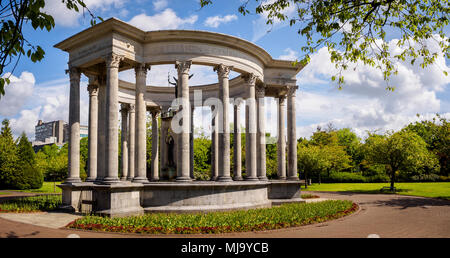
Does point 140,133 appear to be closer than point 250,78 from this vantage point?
Yes

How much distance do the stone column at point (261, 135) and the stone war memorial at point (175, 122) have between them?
0.11m

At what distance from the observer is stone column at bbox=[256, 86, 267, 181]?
33.3 metres

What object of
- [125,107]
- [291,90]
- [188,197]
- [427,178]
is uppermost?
[291,90]

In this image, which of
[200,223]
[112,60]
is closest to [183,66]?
[112,60]

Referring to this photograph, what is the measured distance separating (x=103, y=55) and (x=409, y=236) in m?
24.4

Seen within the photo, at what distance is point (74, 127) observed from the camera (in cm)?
2834

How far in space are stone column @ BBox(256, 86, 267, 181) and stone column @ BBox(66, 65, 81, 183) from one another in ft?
56.2

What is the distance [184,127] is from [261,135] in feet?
34.4

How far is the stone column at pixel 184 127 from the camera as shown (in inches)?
1019

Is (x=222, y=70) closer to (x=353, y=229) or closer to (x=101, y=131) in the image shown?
(x=101, y=131)

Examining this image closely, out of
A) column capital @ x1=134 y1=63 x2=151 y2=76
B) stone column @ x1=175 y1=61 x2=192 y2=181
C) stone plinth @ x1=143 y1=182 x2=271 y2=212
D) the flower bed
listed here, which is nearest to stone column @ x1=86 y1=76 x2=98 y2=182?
column capital @ x1=134 y1=63 x2=151 y2=76

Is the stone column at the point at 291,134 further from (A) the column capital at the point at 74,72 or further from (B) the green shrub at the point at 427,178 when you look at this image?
(B) the green shrub at the point at 427,178

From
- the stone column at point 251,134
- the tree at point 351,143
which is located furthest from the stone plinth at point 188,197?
the tree at point 351,143
